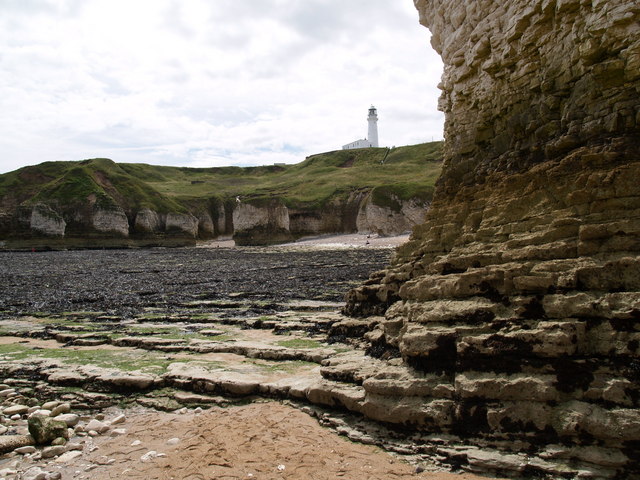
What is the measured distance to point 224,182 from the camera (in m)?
133

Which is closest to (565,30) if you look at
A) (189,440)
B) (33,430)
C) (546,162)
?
(546,162)

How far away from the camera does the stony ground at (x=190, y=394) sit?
605 centimetres

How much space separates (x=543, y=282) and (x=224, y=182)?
13216 centimetres

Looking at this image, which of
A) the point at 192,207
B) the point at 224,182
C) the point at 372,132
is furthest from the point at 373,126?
the point at 192,207

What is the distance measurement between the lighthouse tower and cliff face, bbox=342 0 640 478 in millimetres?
148846

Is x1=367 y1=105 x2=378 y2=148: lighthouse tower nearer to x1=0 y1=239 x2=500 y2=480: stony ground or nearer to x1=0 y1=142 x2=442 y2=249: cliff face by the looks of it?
x1=0 y1=142 x2=442 y2=249: cliff face

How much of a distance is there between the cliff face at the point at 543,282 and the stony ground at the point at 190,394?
111 cm

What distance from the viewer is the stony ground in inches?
238

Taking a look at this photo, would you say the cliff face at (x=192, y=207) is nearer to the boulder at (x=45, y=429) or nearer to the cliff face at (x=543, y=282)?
the cliff face at (x=543, y=282)

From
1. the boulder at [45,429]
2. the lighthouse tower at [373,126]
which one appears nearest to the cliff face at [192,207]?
the lighthouse tower at [373,126]

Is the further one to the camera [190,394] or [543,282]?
[190,394]

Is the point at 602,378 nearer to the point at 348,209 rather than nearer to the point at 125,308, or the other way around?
the point at 125,308

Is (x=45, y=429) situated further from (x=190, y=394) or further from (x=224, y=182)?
(x=224, y=182)

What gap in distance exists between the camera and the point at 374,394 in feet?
22.7
